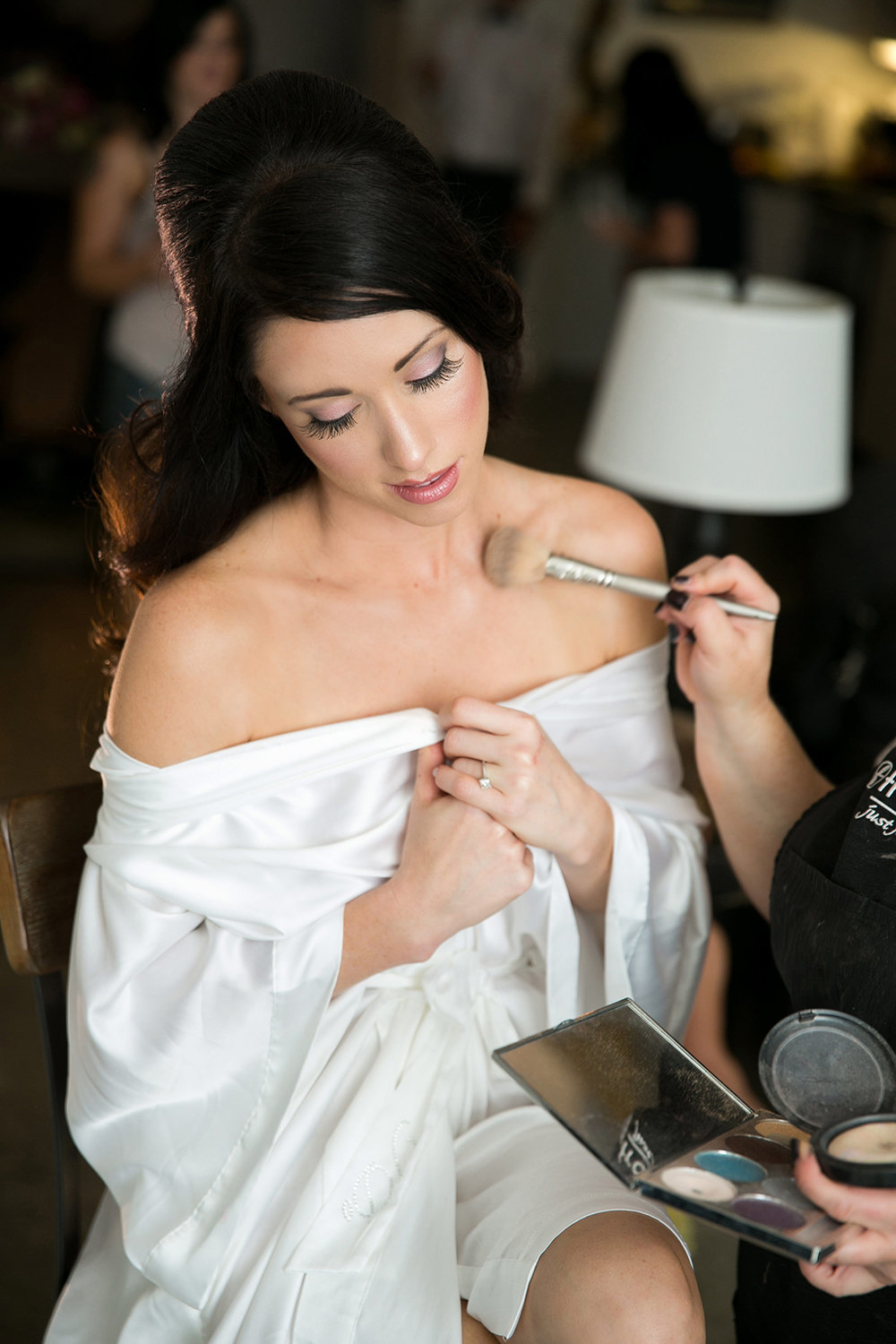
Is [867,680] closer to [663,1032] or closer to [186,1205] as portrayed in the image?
[663,1032]

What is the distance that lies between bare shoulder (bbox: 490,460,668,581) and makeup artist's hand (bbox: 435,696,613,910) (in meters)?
0.28

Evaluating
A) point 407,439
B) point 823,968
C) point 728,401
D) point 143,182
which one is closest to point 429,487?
point 407,439

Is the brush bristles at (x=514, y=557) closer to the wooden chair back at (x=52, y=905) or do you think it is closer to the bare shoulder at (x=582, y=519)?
the bare shoulder at (x=582, y=519)

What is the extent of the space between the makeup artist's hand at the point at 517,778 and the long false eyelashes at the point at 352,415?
0.25 meters

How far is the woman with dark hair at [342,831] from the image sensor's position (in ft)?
3.22

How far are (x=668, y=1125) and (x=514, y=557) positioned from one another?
52 cm

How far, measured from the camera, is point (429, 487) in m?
1.06

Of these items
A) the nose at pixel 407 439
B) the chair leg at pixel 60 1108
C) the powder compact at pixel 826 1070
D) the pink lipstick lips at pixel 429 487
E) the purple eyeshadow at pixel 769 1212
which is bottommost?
the chair leg at pixel 60 1108

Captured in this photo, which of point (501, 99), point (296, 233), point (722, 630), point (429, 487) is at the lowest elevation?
point (501, 99)

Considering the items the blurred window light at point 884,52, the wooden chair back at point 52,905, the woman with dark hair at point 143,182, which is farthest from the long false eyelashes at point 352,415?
the blurred window light at point 884,52

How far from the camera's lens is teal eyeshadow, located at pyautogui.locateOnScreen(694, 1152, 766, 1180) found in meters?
0.82

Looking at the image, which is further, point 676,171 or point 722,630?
point 676,171

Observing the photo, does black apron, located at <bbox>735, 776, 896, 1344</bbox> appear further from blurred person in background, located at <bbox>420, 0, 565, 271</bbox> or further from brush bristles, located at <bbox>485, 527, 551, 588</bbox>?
blurred person in background, located at <bbox>420, 0, 565, 271</bbox>

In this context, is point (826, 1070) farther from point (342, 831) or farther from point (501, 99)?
point (501, 99)
